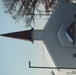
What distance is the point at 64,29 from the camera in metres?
36.8

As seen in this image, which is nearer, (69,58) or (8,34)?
(69,58)

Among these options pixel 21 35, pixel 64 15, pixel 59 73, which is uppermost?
pixel 64 15

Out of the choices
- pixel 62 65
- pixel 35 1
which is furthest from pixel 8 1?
pixel 62 65

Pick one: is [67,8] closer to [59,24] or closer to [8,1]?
[59,24]

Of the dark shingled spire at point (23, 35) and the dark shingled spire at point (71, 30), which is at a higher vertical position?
the dark shingled spire at point (71, 30)

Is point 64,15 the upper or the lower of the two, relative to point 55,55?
upper

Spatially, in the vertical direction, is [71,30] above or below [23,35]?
above

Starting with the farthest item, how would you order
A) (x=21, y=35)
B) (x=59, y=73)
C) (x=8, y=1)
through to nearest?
(x=8, y=1) < (x=21, y=35) < (x=59, y=73)

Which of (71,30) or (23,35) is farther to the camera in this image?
(23,35)

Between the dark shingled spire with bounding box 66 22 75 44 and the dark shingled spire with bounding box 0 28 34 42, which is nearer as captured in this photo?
the dark shingled spire with bounding box 66 22 75 44

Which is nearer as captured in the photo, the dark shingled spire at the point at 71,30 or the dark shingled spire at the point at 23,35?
the dark shingled spire at the point at 71,30

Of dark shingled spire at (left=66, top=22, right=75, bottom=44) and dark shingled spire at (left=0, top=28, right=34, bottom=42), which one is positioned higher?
dark shingled spire at (left=66, top=22, right=75, bottom=44)

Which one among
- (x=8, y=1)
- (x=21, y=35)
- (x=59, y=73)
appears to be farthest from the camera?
(x=8, y=1)

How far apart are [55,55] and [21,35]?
205 inches
